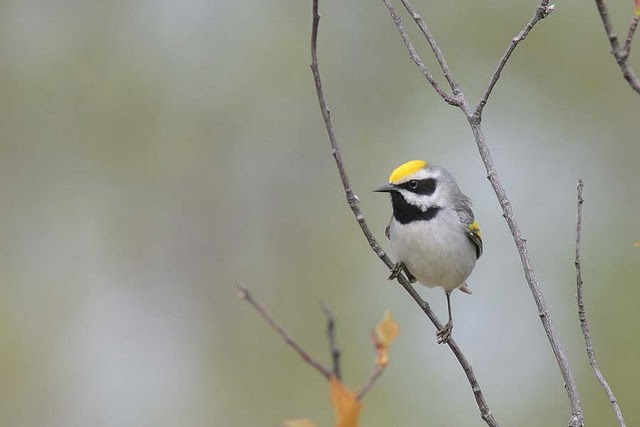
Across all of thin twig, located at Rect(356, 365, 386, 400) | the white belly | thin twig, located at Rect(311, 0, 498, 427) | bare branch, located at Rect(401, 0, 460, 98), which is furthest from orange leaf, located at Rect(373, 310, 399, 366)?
the white belly

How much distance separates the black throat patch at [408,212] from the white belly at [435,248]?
0.08 feet

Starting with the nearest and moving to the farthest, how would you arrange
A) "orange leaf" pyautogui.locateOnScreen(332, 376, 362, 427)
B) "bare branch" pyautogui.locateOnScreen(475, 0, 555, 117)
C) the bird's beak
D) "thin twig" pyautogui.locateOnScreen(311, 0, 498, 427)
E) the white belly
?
1. "orange leaf" pyautogui.locateOnScreen(332, 376, 362, 427)
2. "thin twig" pyautogui.locateOnScreen(311, 0, 498, 427)
3. "bare branch" pyautogui.locateOnScreen(475, 0, 555, 117)
4. the bird's beak
5. the white belly

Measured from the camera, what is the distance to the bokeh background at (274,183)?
9391 mm

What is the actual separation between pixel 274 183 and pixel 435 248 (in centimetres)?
639

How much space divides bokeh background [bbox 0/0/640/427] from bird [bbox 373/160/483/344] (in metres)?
4.07

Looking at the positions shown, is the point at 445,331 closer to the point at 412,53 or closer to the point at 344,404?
the point at 412,53

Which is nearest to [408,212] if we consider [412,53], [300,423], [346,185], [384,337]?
[412,53]

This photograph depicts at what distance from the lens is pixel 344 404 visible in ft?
4.38

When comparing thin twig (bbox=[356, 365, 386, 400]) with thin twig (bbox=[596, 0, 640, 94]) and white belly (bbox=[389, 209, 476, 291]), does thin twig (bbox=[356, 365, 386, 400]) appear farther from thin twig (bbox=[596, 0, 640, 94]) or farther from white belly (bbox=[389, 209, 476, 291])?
white belly (bbox=[389, 209, 476, 291])

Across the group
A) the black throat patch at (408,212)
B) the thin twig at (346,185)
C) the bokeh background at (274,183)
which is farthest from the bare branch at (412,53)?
the bokeh background at (274,183)

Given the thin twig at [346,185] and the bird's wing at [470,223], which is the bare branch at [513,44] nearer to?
the thin twig at [346,185]

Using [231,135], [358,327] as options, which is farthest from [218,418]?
[231,135]

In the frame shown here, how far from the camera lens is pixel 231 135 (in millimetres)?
11008

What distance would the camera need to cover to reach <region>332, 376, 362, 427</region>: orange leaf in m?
1.33
